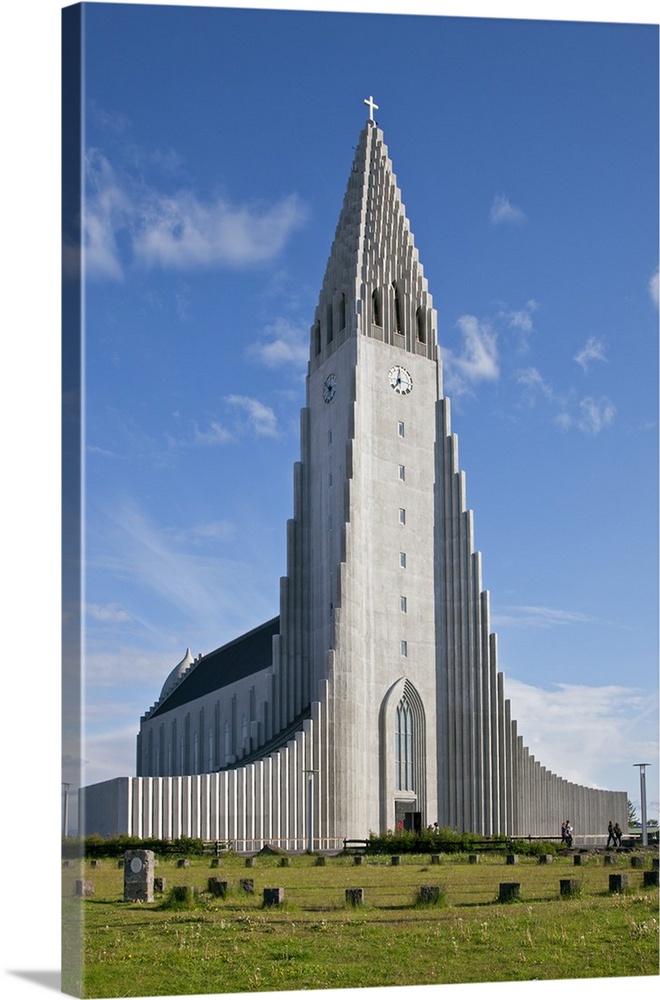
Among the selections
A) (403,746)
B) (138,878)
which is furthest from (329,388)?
(138,878)

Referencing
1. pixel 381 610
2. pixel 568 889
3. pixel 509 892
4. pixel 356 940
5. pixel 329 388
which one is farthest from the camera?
pixel 329 388

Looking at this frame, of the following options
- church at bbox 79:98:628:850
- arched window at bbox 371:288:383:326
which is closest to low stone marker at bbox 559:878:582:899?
church at bbox 79:98:628:850

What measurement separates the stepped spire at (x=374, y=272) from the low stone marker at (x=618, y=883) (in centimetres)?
3831

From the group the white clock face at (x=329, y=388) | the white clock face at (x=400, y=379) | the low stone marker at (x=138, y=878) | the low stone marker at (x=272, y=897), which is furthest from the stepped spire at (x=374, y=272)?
the low stone marker at (x=272, y=897)

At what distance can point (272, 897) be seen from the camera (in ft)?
77.6

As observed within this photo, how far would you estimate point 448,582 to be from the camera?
6081cm

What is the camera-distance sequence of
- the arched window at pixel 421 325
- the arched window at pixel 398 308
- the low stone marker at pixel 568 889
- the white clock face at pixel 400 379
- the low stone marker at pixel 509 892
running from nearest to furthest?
the low stone marker at pixel 509 892
the low stone marker at pixel 568 889
the white clock face at pixel 400 379
the arched window at pixel 398 308
the arched window at pixel 421 325

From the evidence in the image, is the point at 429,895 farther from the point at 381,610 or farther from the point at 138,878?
the point at 381,610

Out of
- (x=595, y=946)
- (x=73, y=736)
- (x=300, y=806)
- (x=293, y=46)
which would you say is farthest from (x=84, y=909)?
(x=300, y=806)

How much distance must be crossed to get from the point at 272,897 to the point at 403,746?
35827mm

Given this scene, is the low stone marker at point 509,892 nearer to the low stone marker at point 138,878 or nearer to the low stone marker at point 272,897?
the low stone marker at point 272,897

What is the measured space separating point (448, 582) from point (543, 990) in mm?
42309

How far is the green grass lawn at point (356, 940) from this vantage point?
720 inches

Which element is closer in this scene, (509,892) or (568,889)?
(509,892)
